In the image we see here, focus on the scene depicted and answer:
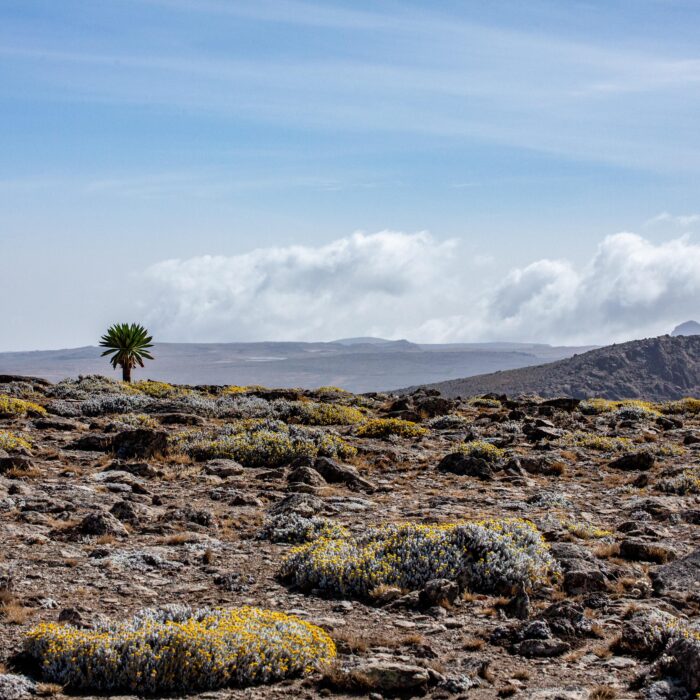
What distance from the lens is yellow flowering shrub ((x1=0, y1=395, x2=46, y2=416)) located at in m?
26.8

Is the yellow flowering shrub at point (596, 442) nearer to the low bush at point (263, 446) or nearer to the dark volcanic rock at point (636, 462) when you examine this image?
the dark volcanic rock at point (636, 462)

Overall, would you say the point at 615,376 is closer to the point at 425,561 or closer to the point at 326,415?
the point at 326,415

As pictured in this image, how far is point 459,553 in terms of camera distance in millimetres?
10852

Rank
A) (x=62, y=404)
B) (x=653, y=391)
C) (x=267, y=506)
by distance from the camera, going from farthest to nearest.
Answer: (x=653, y=391) → (x=62, y=404) → (x=267, y=506)

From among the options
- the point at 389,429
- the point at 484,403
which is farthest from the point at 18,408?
the point at 484,403

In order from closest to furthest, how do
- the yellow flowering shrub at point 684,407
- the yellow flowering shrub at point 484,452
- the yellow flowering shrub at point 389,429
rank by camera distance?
the yellow flowering shrub at point 484,452 < the yellow flowering shrub at point 389,429 < the yellow flowering shrub at point 684,407

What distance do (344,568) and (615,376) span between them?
442 feet

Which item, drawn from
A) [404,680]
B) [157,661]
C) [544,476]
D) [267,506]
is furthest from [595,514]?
[157,661]

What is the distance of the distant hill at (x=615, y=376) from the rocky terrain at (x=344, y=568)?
95.6 meters

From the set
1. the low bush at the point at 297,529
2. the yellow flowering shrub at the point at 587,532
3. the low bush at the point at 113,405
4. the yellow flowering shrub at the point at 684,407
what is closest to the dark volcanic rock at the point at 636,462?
the yellow flowering shrub at the point at 587,532

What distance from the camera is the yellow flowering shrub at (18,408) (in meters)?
26.8

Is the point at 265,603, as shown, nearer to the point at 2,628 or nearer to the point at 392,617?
the point at 392,617

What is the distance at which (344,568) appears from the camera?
10.5 metres

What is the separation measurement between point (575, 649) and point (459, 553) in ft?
8.58
